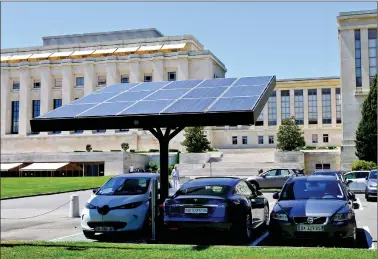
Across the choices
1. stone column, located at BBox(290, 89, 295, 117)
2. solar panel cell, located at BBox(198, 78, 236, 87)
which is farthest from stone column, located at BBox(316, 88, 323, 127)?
solar panel cell, located at BBox(198, 78, 236, 87)

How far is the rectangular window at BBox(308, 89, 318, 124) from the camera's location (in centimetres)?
8462

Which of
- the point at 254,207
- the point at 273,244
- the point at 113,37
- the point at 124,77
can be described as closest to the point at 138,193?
the point at 254,207

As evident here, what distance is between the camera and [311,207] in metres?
10.2

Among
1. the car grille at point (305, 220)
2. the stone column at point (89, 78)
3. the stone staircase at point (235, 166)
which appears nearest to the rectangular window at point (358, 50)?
the stone staircase at point (235, 166)

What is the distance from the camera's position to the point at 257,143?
86.2 meters

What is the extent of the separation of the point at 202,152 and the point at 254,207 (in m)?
50.9

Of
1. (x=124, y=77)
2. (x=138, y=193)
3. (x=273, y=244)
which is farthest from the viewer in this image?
(x=124, y=77)

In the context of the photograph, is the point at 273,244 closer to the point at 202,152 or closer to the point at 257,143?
the point at 202,152

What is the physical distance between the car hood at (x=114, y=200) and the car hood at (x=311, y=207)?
3496mm

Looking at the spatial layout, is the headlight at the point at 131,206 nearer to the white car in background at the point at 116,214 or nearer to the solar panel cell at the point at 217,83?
the white car in background at the point at 116,214

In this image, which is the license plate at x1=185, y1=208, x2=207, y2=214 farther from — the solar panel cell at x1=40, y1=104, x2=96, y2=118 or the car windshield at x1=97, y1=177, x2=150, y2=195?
the solar panel cell at x1=40, y1=104, x2=96, y2=118

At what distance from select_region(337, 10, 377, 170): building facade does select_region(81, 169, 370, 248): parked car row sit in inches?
2025

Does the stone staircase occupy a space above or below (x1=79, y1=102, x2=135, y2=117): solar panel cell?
below

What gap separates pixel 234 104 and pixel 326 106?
76858mm
